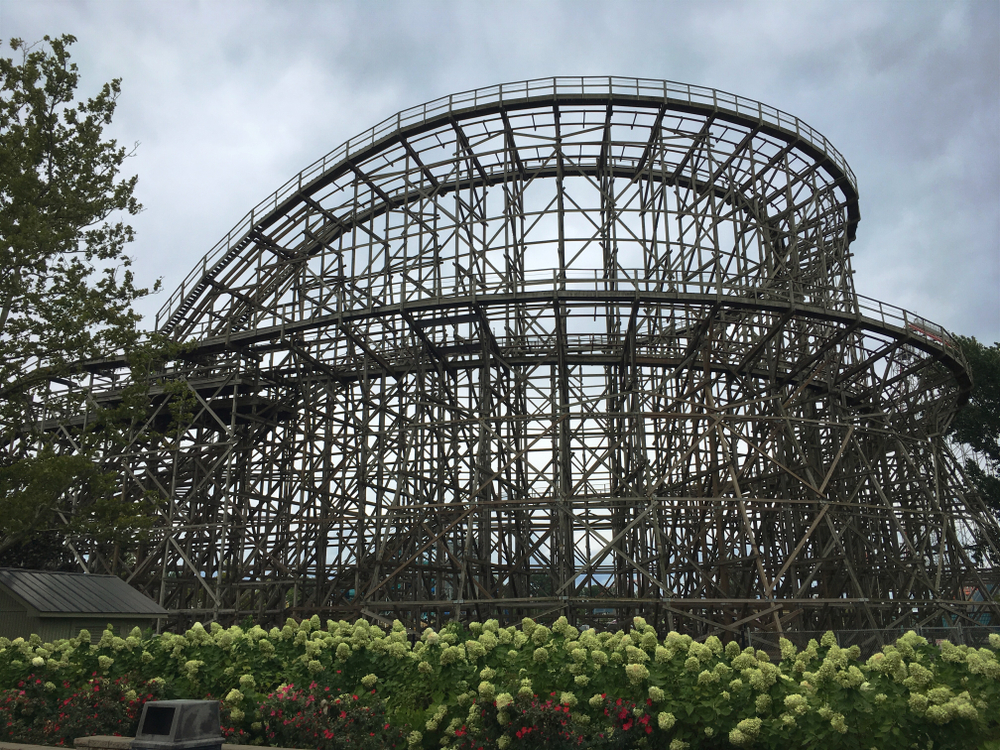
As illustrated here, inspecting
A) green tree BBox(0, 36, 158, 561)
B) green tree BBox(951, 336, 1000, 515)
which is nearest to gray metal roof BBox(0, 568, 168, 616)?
green tree BBox(0, 36, 158, 561)

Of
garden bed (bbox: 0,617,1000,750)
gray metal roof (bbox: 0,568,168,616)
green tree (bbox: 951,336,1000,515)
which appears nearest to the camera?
garden bed (bbox: 0,617,1000,750)

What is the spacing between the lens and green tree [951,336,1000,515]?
1629 inches

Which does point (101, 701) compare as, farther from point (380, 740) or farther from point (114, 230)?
point (114, 230)

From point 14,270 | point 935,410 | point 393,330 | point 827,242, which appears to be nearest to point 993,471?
point 935,410

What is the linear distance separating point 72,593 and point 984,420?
42.9m

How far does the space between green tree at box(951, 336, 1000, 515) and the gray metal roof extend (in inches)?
1541

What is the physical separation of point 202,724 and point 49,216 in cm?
1346

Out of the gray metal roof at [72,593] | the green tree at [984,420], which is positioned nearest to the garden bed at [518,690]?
the gray metal roof at [72,593]

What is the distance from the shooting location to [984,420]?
42469 mm

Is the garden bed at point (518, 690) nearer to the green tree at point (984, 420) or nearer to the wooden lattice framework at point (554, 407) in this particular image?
the wooden lattice framework at point (554, 407)

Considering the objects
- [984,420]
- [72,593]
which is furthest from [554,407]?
[984,420]

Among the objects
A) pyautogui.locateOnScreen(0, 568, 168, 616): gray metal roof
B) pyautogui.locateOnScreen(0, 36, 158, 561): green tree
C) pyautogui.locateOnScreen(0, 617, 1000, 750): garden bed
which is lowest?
pyautogui.locateOnScreen(0, 617, 1000, 750): garden bed

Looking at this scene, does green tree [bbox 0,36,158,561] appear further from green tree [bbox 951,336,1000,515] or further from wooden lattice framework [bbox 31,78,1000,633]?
green tree [bbox 951,336,1000,515]

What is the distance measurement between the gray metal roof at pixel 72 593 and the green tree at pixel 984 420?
39.1 metres
